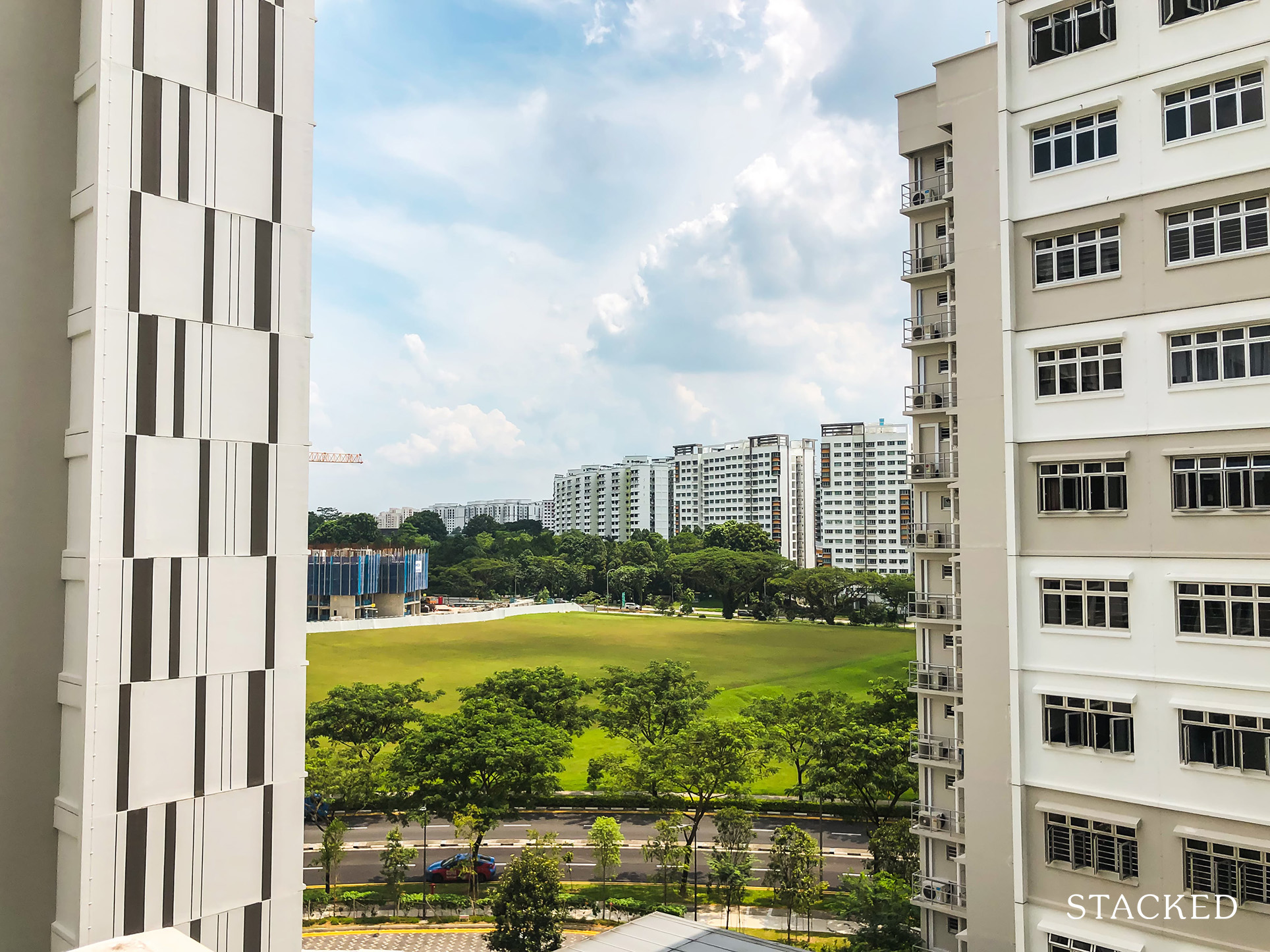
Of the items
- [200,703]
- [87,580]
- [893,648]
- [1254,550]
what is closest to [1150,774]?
[1254,550]

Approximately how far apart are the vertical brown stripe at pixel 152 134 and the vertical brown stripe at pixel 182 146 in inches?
3.2

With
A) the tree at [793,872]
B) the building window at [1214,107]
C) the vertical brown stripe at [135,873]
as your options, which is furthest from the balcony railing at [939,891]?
the vertical brown stripe at [135,873]

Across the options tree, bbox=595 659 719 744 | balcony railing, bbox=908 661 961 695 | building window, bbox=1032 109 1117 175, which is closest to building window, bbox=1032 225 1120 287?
building window, bbox=1032 109 1117 175

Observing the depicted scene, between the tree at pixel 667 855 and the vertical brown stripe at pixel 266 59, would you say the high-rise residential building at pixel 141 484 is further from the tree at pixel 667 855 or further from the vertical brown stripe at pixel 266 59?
the tree at pixel 667 855

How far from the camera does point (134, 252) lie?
4168 mm

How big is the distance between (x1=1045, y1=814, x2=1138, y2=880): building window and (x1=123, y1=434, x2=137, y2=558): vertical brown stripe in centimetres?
638

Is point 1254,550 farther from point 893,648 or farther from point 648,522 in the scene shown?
point 648,522

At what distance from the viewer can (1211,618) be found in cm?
556

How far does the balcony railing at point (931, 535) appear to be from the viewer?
32.6 ft

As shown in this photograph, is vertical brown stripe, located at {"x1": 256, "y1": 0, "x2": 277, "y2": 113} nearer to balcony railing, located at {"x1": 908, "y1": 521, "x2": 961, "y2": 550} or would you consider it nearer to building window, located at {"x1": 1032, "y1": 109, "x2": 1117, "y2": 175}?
building window, located at {"x1": 1032, "y1": 109, "x2": 1117, "y2": 175}

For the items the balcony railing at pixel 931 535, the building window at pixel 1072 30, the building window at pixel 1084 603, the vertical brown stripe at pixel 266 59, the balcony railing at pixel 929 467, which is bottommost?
the building window at pixel 1084 603

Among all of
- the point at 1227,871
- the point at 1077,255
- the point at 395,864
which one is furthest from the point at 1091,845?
the point at 395,864

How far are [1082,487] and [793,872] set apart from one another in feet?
28.8

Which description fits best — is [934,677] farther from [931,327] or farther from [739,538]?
[739,538]
